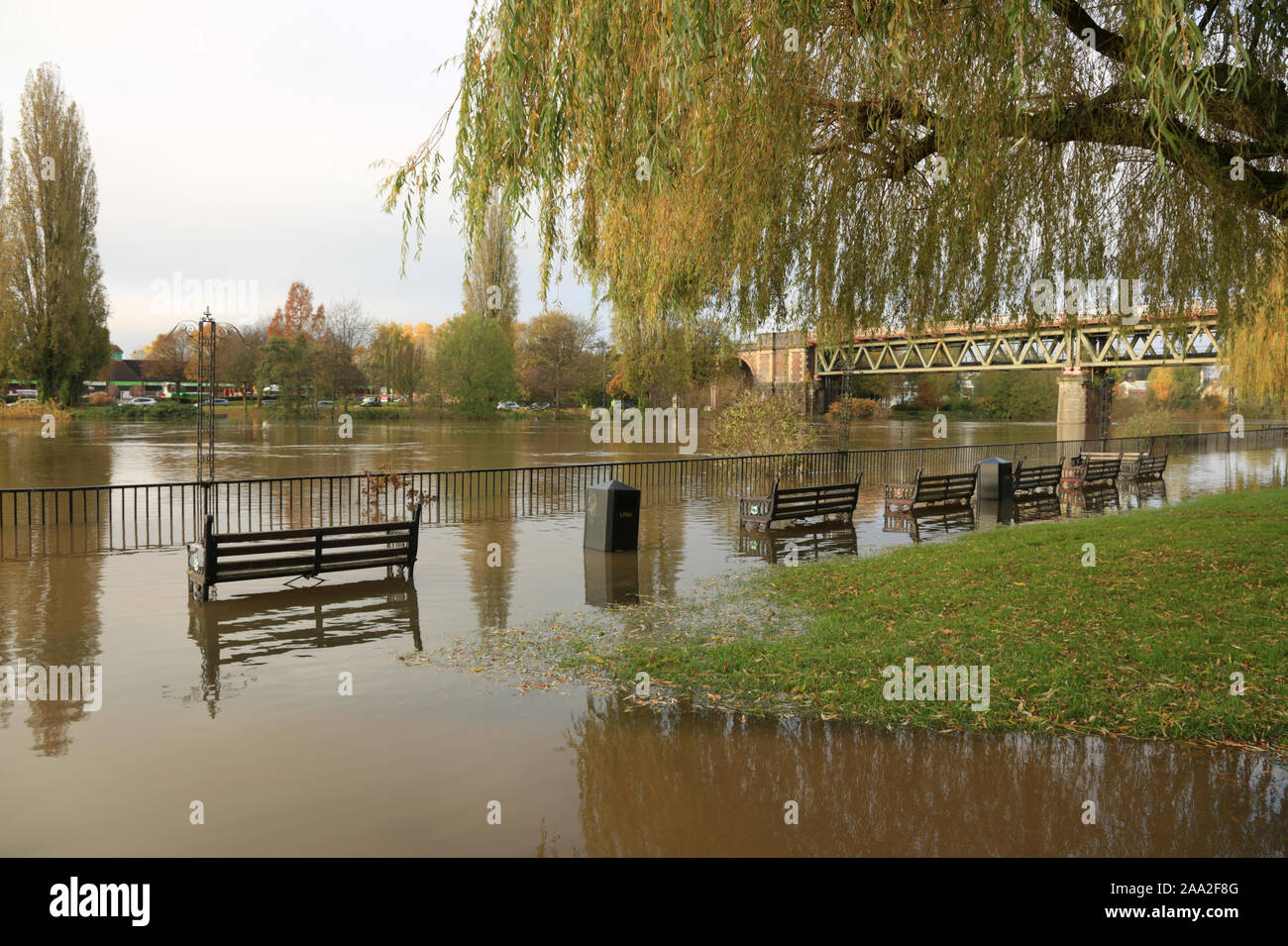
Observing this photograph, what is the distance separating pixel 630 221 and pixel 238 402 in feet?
285

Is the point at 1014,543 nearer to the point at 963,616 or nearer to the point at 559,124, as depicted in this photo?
the point at 963,616

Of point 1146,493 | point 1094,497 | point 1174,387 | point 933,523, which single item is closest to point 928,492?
point 933,523

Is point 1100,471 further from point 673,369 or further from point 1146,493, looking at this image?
point 673,369

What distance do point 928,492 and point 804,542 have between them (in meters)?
5.78

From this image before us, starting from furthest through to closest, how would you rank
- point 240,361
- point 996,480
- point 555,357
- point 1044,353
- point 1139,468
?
point 555,357
point 240,361
point 1044,353
point 1139,468
point 996,480

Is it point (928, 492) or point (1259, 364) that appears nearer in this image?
point (928, 492)

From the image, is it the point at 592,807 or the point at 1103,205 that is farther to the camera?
the point at 1103,205

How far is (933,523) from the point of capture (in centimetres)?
1900

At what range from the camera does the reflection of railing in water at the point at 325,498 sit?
16297 mm

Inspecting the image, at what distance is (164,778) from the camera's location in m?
5.77

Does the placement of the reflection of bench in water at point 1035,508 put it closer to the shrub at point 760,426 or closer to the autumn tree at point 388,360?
the shrub at point 760,426

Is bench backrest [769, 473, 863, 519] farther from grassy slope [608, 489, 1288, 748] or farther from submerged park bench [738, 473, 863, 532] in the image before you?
grassy slope [608, 489, 1288, 748]

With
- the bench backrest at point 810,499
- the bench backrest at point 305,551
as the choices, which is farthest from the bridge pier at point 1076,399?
the bench backrest at point 305,551
